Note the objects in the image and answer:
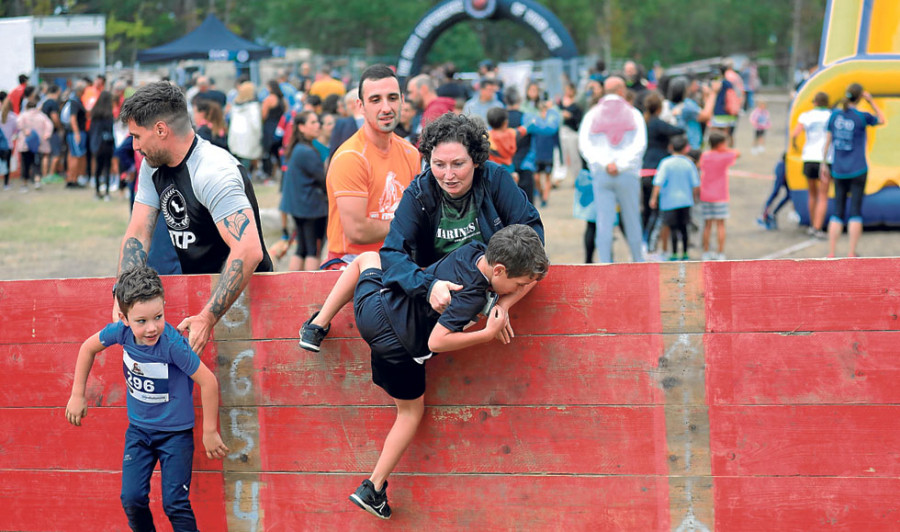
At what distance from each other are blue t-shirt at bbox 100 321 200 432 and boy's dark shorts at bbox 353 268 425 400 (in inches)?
29.8

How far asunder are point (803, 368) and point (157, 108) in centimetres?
297

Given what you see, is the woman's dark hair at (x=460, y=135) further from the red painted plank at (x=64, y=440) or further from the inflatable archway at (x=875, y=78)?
the inflatable archway at (x=875, y=78)

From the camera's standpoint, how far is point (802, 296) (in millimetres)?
3793

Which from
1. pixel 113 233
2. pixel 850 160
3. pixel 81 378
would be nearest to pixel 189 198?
pixel 81 378

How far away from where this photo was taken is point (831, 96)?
11.5 metres

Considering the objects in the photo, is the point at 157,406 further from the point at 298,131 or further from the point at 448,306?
the point at 298,131

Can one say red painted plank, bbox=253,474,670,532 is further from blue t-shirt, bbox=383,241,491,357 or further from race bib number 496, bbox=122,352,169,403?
blue t-shirt, bbox=383,241,491,357

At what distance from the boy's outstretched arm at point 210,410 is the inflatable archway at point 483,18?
65.6 feet

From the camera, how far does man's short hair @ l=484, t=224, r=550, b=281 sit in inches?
134

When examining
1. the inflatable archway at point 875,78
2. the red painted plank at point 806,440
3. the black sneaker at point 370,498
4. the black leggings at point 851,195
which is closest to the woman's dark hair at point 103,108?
the inflatable archway at point 875,78

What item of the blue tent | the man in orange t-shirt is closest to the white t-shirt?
the man in orange t-shirt

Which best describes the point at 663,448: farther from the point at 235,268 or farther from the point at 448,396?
the point at 235,268

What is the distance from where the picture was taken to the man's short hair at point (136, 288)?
3693 mm

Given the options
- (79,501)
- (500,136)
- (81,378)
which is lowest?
(79,501)
